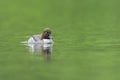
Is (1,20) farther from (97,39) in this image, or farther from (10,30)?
(97,39)

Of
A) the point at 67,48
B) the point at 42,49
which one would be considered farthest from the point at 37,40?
the point at 67,48

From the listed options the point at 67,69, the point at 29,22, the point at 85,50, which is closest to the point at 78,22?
the point at 29,22

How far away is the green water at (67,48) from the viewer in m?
25.0

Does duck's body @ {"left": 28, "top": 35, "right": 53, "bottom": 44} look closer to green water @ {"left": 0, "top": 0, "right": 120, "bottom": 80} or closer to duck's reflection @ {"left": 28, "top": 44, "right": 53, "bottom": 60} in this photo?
duck's reflection @ {"left": 28, "top": 44, "right": 53, "bottom": 60}

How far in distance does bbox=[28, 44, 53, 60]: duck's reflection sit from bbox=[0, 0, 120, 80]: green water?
25cm

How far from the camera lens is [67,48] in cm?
3173

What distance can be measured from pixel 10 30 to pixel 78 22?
879cm

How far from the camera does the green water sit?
25031 millimetres

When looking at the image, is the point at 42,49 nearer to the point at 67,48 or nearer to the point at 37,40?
the point at 67,48

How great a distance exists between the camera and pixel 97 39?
116 ft

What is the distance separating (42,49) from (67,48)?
1.46m

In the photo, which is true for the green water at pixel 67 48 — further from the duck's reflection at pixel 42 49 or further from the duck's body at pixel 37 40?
the duck's body at pixel 37 40

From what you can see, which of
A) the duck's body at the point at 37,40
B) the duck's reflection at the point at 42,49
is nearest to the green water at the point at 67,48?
the duck's reflection at the point at 42,49

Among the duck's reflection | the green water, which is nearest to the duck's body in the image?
the duck's reflection
